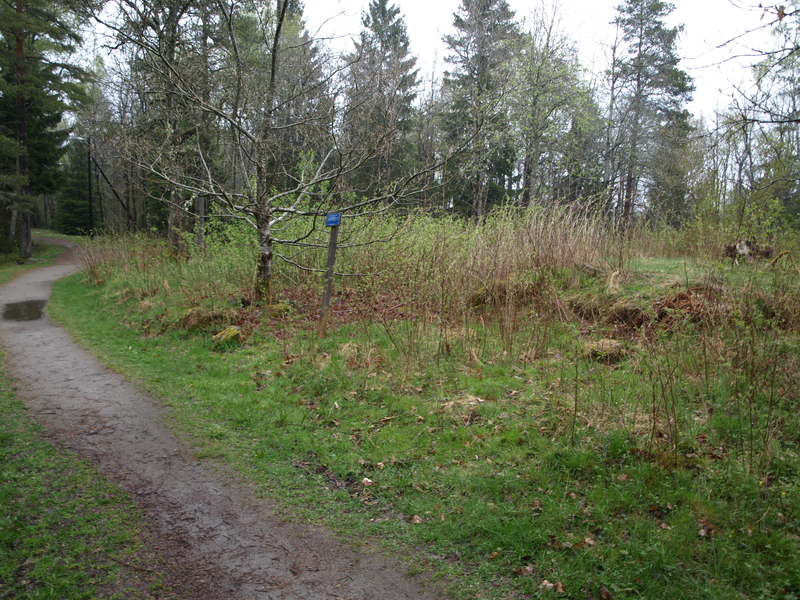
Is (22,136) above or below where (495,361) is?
above

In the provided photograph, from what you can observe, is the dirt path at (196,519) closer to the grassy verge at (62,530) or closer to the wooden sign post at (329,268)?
the grassy verge at (62,530)

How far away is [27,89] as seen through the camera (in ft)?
72.8

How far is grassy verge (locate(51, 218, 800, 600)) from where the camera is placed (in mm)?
3076

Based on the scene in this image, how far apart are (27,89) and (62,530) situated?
2618cm

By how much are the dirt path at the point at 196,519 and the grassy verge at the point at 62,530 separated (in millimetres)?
168

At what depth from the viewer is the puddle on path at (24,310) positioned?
438 inches

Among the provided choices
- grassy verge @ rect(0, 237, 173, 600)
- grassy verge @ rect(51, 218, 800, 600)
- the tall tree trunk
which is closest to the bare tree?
grassy verge @ rect(51, 218, 800, 600)

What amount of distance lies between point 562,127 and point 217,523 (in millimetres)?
21460

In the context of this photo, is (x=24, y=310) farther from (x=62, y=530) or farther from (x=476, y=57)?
(x=476, y=57)

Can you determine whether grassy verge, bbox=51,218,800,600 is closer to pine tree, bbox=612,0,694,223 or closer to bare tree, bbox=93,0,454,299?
bare tree, bbox=93,0,454,299

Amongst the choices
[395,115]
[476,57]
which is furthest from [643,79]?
[395,115]

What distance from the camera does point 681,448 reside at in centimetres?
392

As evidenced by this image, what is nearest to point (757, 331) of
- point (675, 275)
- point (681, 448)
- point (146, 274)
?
point (681, 448)

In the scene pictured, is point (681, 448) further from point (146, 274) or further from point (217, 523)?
point (146, 274)
